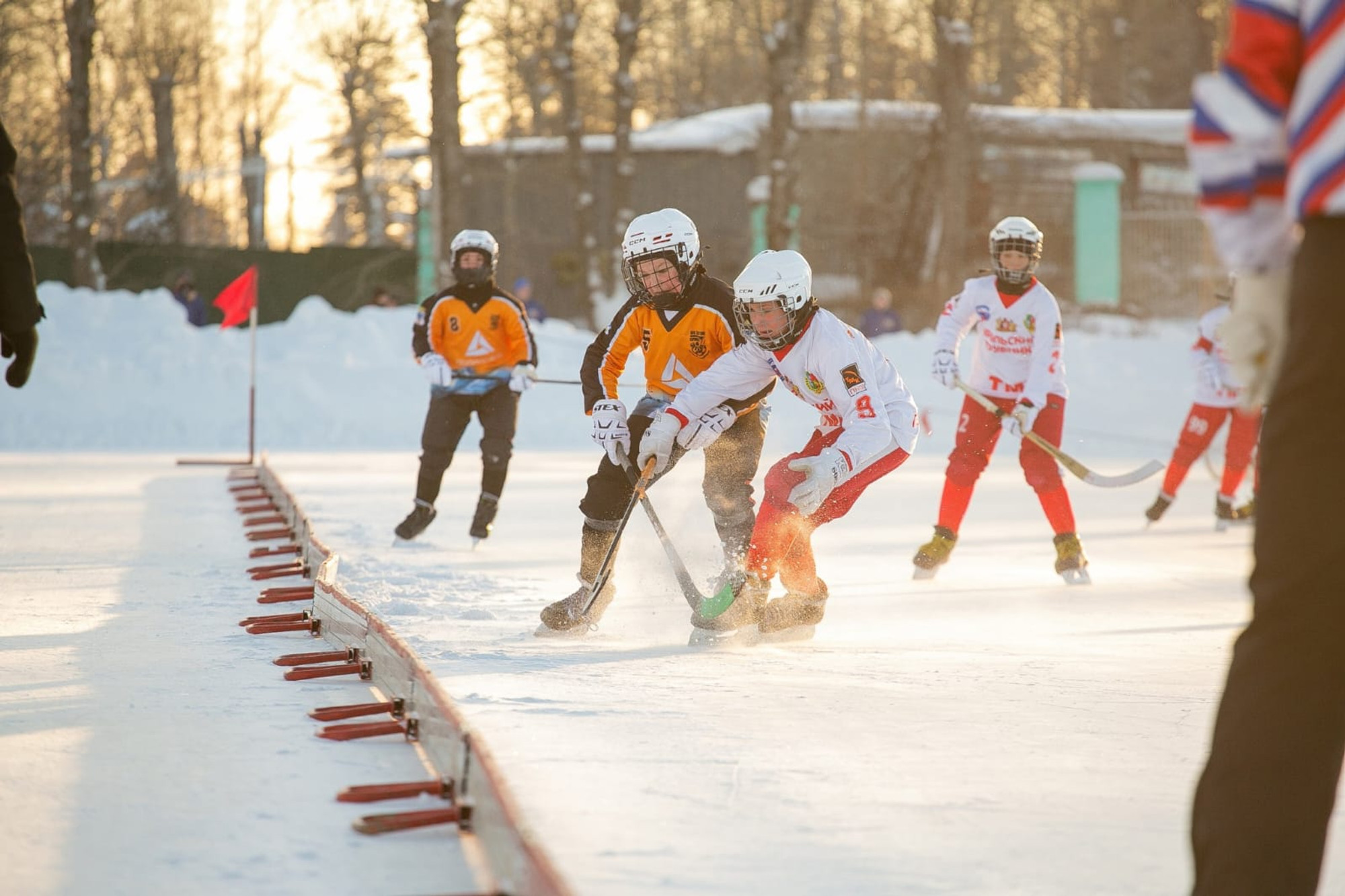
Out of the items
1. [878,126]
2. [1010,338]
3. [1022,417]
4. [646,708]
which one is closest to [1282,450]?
[646,708]

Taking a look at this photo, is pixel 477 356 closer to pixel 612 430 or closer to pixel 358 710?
pixel 612 430

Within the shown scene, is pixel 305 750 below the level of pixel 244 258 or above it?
below

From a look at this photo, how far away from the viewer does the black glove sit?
3.38m

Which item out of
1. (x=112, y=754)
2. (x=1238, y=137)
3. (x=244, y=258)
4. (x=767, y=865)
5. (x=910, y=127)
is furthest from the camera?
(x=910, y=127)

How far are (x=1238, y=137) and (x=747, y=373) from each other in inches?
140

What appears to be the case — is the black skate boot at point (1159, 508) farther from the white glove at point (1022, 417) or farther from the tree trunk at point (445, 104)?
the tree trunk at point (445, 104)

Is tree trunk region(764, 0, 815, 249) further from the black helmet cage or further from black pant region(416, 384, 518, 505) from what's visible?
the black helmet cage

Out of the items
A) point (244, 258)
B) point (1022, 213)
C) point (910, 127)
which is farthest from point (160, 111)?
point (1022, 213)

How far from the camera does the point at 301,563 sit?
7098mm

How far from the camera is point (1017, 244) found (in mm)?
7746

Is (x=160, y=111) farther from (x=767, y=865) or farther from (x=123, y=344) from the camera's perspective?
(x=767, y=865)

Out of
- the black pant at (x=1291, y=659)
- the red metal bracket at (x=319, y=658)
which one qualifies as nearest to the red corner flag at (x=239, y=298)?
the red metal bracket at (x=319, y=658)

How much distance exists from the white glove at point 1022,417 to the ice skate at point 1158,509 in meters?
2.64

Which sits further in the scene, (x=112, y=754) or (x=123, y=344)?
(x=123, y=344)
